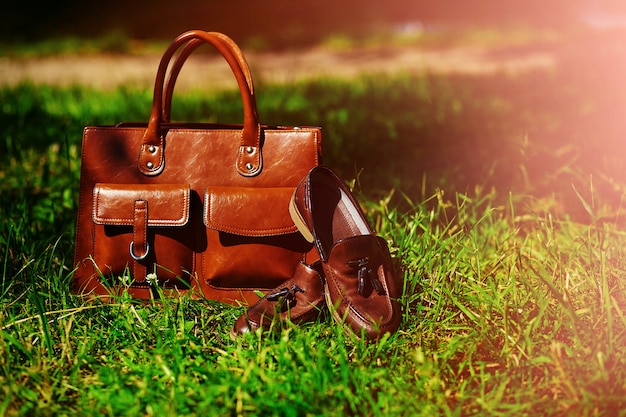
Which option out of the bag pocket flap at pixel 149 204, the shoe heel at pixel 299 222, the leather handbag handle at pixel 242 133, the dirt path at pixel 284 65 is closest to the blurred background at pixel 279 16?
the dirt path at pixel 284 65

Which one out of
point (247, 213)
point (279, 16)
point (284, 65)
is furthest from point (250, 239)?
point (279, 16)

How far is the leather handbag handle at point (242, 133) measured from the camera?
2.43 metres

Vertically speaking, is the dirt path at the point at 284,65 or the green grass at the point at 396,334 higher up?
the dirt path at the point at 284,65

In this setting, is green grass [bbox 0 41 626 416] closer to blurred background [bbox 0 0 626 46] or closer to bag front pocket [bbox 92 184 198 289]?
bag front pocket [bbox 92 184 198 289]

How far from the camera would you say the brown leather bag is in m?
2.38

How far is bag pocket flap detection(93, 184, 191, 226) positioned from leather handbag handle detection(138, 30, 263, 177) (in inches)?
4.2

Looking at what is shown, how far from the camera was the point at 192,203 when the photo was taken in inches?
95.2

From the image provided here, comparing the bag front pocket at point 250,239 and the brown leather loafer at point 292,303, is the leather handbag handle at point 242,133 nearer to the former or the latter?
the bag front pocket at point 250,239

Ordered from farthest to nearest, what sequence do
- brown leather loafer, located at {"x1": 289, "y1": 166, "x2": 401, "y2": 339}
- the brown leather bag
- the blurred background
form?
the blurred background → the brown leather bag → brown leather loafer, located at {"x1": 289, "y1": 166, "x2": 401, "y2": 339}

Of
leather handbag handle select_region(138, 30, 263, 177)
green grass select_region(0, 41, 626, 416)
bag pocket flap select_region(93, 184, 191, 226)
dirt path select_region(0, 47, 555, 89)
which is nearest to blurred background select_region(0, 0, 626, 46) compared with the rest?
dirt path select_region(0, 47, 555, 89)

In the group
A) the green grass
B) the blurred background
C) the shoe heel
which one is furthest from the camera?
the blurred background

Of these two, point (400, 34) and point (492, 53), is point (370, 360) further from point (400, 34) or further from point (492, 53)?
point (400, 34)

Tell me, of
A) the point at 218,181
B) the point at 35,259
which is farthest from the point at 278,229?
the point at 35,259

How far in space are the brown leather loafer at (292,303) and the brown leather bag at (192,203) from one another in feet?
0.57
